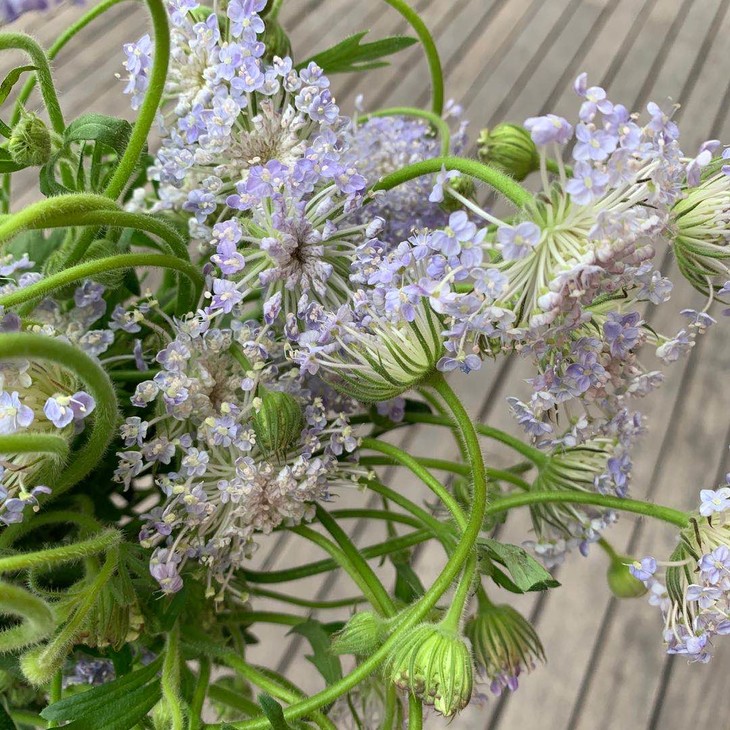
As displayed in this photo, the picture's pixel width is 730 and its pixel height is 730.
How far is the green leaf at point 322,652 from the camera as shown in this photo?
11.9 inches

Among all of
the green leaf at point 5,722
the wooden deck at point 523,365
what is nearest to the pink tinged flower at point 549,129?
the green leaf at point 5,722

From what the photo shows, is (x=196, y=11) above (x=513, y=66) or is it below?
above

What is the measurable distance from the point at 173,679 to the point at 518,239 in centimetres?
18

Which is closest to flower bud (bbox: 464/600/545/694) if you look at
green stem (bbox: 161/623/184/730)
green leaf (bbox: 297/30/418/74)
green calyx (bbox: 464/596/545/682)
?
green calyx (bbox: 464/596/545/682)

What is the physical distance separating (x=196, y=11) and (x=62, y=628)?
0.67ft

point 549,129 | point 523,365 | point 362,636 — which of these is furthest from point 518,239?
point 523,365

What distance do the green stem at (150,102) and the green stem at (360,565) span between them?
127 mm

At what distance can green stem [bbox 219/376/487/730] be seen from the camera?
0.24 m

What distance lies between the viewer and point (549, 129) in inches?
7.9

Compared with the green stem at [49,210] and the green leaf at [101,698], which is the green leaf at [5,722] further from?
the green stem at [49,210]

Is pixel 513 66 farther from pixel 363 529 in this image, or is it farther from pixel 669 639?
pixel 669 639

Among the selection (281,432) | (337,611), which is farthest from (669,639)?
(337,611)

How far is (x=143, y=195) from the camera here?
0.33m

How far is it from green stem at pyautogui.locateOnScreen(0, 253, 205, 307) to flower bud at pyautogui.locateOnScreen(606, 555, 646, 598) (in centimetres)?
22
